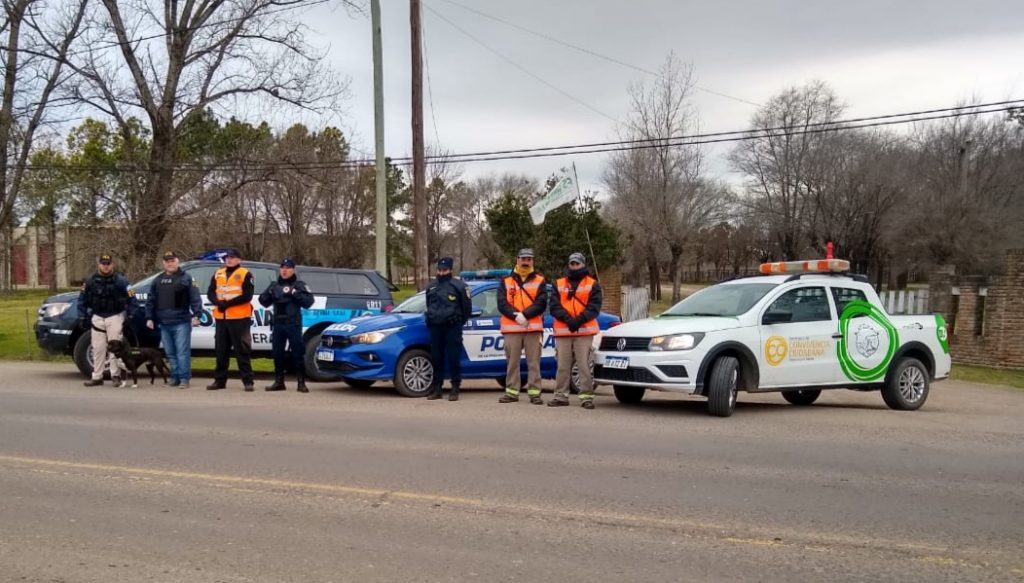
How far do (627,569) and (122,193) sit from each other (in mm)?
25310

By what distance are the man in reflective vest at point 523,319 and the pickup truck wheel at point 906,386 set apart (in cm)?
455

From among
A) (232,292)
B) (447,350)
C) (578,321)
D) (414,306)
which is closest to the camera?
(578,321)

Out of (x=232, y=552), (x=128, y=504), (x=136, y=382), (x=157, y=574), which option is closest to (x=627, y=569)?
(x=232, y=552)

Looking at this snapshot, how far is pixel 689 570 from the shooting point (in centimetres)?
438

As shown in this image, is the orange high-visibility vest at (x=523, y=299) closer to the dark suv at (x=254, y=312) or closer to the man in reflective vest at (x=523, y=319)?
the man in reflective vest at (x=523, y=319)

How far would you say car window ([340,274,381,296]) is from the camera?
13953 millimetres

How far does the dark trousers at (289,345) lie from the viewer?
11523mm

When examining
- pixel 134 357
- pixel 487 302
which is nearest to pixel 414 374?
pixel 487 302

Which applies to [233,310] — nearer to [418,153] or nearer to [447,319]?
[447,319]

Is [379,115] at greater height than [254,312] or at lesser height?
greater

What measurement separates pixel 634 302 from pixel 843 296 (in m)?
16.2

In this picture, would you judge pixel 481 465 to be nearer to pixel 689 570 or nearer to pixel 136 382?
pixel 689 570

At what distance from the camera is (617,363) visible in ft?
31.1

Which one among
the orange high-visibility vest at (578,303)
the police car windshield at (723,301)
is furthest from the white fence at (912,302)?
the orange high-visibility vest at (578,303)
